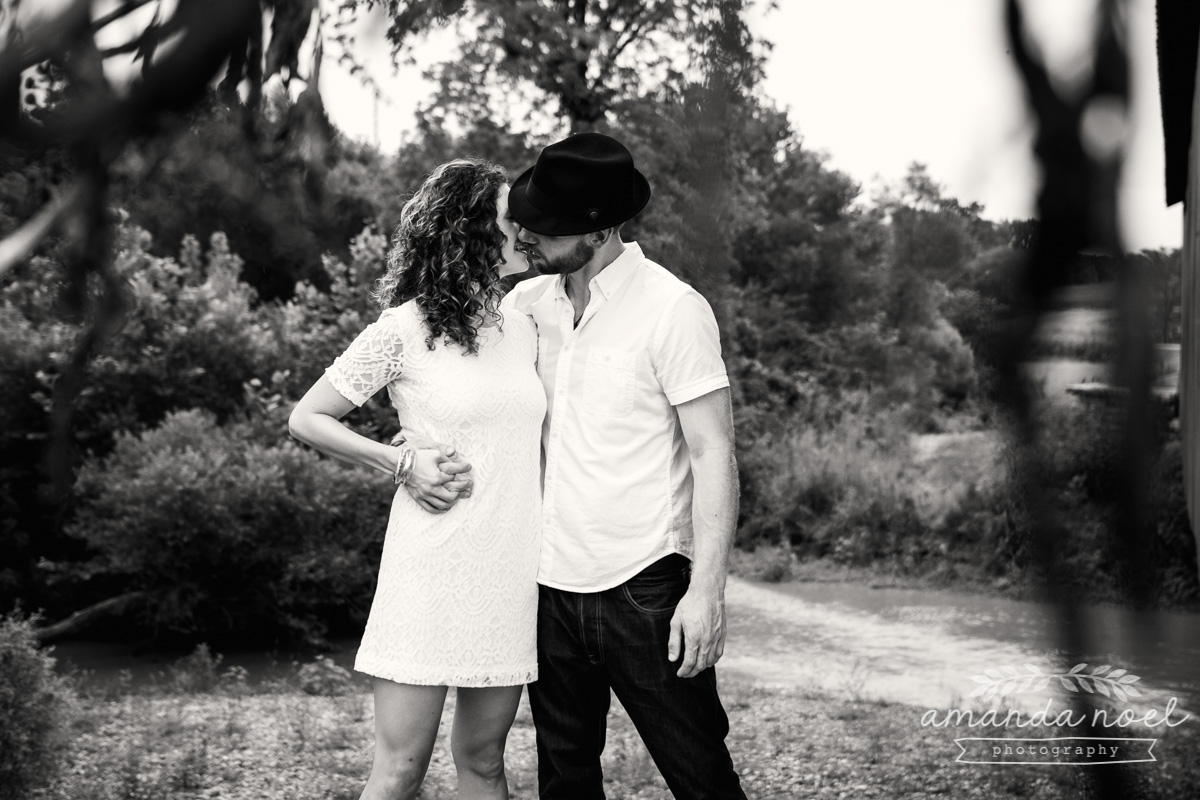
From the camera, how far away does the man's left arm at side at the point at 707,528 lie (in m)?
1.85

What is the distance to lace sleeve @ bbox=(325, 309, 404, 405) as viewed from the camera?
199cm

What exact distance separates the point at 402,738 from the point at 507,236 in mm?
837

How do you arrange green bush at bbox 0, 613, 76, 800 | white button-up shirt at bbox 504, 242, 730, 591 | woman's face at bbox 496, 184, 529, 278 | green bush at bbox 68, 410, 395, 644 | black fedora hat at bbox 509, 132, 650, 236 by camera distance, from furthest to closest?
green bush at bbox 68, 410, 395, 644
green bush at bbox 0, 613, 76, 800
woman's face at bbox 496, 184, 529, 278
white button-up shirt at bbox 504, 242, 730, 591
black fedora hat at bbox 509, 132, 650, 236

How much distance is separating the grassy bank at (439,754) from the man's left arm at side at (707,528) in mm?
1671

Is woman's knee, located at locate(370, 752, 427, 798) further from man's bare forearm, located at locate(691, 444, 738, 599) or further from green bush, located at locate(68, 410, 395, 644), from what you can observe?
green bush, located at locate(68, 410, 395, 644)

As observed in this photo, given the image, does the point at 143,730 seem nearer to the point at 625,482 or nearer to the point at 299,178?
the point at 625,482

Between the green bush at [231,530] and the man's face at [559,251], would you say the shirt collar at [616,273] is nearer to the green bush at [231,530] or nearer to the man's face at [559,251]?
the man's face at [559,251]

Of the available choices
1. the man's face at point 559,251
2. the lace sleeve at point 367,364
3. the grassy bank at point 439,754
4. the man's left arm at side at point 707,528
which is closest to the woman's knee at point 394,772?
the man's left arm at side at point 707,528

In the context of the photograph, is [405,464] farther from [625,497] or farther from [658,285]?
[658,285]

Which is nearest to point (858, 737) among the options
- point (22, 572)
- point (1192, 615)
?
point (1192, 615)

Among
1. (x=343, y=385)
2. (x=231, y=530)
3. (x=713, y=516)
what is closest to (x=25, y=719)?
(x=343, y=385)

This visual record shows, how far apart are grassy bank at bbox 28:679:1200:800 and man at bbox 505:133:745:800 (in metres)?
1.63

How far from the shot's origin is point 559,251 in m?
1.93

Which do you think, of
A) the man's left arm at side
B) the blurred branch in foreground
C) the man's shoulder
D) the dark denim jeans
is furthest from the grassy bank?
the blurred branch in foreground
